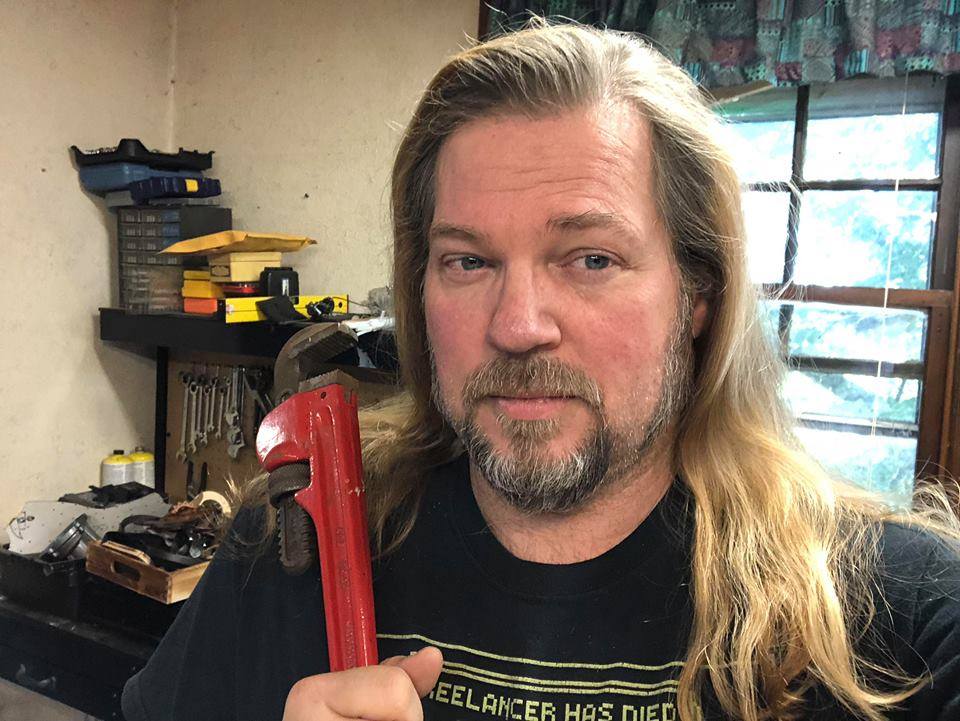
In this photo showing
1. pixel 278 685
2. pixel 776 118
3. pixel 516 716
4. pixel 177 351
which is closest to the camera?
pixel 516 716

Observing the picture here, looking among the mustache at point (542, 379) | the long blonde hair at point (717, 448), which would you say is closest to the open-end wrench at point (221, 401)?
the long blonde hair at point (717, 448)

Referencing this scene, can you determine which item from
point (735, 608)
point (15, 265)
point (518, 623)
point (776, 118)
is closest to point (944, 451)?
point (776, 118)

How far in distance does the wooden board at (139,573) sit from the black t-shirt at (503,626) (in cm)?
82

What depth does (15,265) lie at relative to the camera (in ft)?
7.97

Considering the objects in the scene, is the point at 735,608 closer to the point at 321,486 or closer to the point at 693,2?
the point at 321,486

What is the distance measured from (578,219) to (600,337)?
0.43ft

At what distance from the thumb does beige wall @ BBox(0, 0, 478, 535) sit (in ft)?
5.71

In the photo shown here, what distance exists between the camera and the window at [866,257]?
206cm

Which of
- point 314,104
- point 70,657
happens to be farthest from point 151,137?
point 70,657

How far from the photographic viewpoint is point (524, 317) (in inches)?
33.9

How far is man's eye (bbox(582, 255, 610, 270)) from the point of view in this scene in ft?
2.95

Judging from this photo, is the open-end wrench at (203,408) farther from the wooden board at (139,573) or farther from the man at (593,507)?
the man at (593,507)

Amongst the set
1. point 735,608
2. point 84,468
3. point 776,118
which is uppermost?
point 776,118

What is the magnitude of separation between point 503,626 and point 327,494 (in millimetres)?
242
